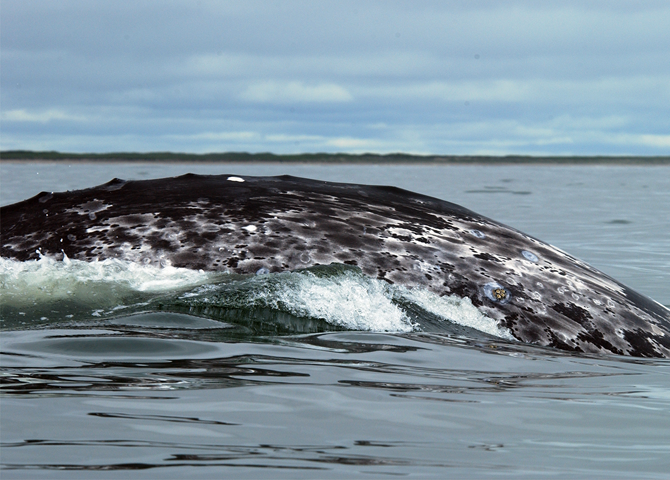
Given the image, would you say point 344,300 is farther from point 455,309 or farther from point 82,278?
point 82,278

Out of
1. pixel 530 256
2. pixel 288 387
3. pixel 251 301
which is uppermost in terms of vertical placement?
pixel 530 256

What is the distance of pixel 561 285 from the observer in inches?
202

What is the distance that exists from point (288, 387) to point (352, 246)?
1.56 meters

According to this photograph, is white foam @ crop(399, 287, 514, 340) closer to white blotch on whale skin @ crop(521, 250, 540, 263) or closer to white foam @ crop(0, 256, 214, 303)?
white blotch on whale skin @ crop(521, 250, 540, 263)

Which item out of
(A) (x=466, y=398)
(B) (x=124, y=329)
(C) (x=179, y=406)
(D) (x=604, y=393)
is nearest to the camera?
(C) (x=179, y=406)

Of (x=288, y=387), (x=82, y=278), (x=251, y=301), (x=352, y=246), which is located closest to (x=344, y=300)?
(x=352, y=246)

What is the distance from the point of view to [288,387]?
3.65 m

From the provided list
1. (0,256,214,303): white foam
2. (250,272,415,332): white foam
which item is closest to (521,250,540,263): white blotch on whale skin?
(250,272,415,332): white foam

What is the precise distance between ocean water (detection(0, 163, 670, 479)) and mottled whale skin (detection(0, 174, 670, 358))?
0.43 ft

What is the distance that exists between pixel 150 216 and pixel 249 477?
288cm

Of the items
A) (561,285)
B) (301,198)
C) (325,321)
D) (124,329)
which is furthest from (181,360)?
(561,285)

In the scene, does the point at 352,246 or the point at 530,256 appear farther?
the point at 530,256

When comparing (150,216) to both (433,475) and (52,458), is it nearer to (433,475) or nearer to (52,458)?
(52,458)

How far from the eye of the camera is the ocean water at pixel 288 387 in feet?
9.32
